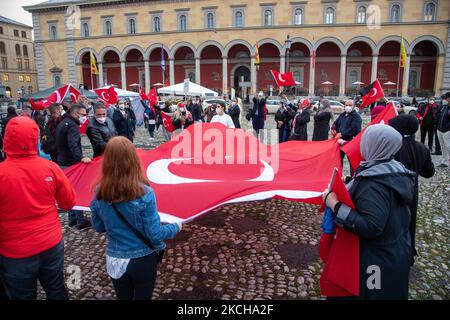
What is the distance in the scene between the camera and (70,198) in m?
2.90

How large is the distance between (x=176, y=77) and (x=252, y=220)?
40937 mm

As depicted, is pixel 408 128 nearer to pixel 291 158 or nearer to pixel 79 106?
pixel 291 158

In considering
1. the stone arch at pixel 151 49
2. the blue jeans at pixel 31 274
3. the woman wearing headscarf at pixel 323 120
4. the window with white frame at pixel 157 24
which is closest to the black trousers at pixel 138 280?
the blue jeans at pixel 31 274

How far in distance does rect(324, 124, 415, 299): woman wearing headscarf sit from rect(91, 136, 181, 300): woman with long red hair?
1.31 metres

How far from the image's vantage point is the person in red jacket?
256cm

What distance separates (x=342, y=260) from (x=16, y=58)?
8823 centimetres

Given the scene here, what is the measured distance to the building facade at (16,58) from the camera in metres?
69.9

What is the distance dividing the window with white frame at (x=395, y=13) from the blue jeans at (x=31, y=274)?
4223cm

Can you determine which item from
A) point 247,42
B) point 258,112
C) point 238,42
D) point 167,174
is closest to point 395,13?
point 247,42

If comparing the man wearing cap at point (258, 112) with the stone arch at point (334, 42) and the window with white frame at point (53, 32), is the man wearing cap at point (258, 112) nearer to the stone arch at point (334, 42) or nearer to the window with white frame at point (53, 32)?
the stone arch at point (334, 42)

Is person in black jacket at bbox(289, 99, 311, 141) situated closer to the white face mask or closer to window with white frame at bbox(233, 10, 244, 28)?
the white face mask

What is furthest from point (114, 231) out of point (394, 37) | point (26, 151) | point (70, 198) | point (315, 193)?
point (394, 37)

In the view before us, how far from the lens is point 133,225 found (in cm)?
246

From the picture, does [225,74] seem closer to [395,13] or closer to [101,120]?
[395,13]
